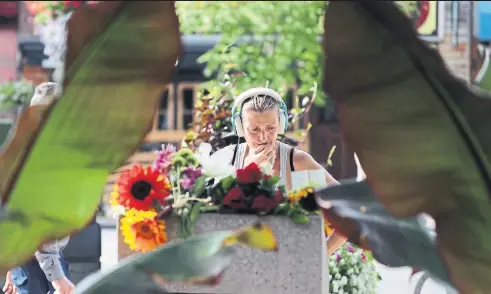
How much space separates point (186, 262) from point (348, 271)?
396 centimetres

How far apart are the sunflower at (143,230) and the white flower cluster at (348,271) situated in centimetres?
186

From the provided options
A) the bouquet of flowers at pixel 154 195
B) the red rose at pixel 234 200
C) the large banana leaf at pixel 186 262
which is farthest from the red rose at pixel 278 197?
the large banana leaf at pixel 186 262

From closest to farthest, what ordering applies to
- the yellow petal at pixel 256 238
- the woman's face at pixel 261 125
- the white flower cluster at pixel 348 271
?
the yellow petal at pixel 256 238, the woman's face at pixel 261 125, the white flower cluster at pixel 348 271

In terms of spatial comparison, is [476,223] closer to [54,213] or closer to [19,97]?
[54,213]

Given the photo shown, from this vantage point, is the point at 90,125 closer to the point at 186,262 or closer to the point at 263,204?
the point at 186,262

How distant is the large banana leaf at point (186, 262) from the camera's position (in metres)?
0.88

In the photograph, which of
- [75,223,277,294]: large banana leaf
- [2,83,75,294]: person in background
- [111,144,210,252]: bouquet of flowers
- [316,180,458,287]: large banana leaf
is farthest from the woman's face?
[75,223,277,294]: large banana leaf

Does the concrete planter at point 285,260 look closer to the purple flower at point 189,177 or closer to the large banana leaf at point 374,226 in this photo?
the purple flower at point 189,177

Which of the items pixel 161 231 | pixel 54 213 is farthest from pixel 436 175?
pixel 161 231

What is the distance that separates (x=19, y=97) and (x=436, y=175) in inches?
353

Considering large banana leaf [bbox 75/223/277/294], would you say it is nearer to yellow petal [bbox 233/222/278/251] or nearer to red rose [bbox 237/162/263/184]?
yellow petal [bbox 233/222/278/251]

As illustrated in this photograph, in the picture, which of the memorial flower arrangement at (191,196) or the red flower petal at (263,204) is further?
the red flower petal at (263,204)

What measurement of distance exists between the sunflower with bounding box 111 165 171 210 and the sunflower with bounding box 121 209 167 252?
4 centimetres

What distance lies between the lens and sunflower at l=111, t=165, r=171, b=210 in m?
2.66
